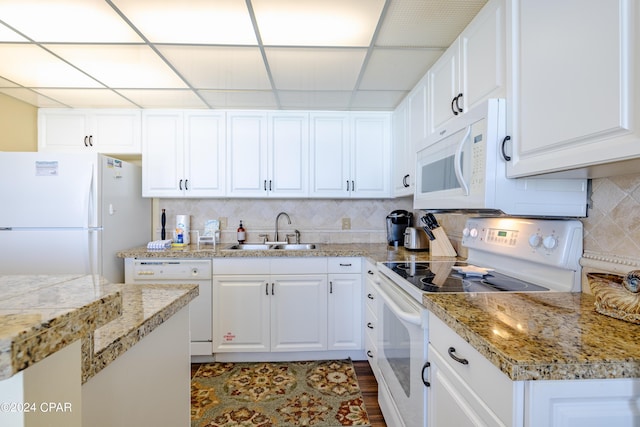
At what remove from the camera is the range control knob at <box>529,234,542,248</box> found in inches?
51.5

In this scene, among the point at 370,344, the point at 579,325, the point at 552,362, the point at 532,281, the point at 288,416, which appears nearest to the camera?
the point at 552,362

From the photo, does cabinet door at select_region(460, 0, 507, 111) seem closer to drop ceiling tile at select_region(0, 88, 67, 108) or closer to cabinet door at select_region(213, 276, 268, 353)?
cabinet door at select_region(213, 276, 268, 353)

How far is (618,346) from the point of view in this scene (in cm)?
73

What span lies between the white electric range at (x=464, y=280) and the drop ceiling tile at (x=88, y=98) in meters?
2.51

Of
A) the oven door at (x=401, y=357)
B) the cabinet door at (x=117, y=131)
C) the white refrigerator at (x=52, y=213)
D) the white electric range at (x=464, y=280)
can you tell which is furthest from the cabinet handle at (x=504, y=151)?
the cabinet door at (x=117, y=131)

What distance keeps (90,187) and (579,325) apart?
2828 mm

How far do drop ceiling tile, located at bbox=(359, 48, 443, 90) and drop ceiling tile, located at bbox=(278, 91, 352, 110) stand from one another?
25 centimetres

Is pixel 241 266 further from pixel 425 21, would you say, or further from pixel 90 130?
pixel 425 21

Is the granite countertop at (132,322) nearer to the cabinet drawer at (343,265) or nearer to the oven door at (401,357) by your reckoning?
the oven door at (401,357)

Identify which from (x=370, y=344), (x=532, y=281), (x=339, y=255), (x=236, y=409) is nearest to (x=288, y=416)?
(x=236, y=409)

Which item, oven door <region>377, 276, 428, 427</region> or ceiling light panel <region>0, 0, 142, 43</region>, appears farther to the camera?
ceiling light panel <region>0, 0, 142, 43</region>

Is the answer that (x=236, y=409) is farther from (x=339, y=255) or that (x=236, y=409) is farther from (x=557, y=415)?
(x=557, y=415)

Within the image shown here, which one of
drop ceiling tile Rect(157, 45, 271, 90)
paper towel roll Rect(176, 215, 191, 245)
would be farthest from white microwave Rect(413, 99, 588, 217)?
paper towel roll Rect(176, 215, 191, 245)

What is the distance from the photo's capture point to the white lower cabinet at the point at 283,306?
248cm
